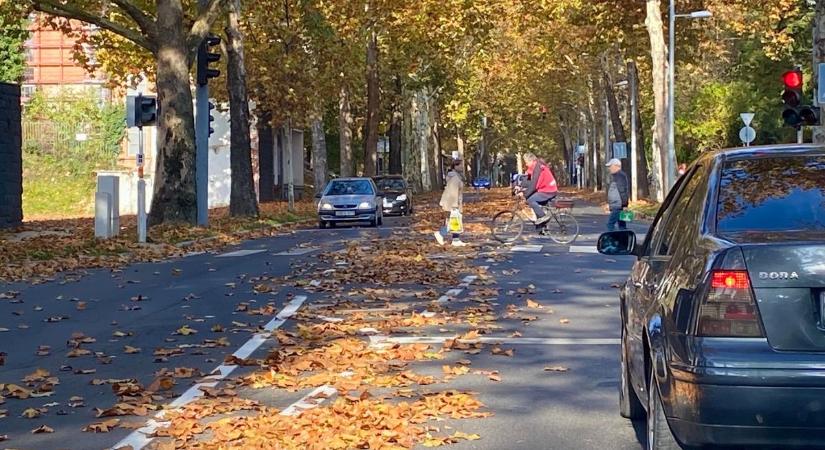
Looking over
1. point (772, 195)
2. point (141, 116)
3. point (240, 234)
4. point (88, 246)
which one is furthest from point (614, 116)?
point (772, 195)

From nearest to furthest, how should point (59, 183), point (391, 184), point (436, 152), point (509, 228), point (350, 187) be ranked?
point (509, 228) < point (350, 187) < point (391, 184) < point (59, 183) < point (436, 152)

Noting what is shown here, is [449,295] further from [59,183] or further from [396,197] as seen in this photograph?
[59,183]

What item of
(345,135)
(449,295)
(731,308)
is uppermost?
(345,135)

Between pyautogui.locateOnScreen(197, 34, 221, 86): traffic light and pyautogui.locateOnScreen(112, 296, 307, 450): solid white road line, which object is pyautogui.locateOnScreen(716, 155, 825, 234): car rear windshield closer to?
pyautogui.locateOnScreen(112, 296, 307, 450): solid white road line

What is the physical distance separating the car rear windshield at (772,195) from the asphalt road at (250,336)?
6.75ft

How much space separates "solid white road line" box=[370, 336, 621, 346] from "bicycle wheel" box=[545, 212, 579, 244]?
13.4 m

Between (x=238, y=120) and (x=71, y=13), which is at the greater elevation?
(x=71, y=13)

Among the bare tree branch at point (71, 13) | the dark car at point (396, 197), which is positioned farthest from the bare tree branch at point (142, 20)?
the dark car at point (396, 197)

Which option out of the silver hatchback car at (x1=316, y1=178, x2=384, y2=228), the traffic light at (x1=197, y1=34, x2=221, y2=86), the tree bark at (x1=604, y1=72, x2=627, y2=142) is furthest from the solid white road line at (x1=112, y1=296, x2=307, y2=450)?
the tree bark at (x1=604, y1=72, x2=627, y2=142)

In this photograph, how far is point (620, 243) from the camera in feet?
24.9

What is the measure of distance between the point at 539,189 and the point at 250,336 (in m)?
13.8

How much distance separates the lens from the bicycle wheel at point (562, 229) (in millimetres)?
25016

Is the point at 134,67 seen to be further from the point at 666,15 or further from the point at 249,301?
the point at 249,301

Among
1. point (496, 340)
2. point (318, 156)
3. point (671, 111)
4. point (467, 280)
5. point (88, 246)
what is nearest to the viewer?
point (496, 340)
